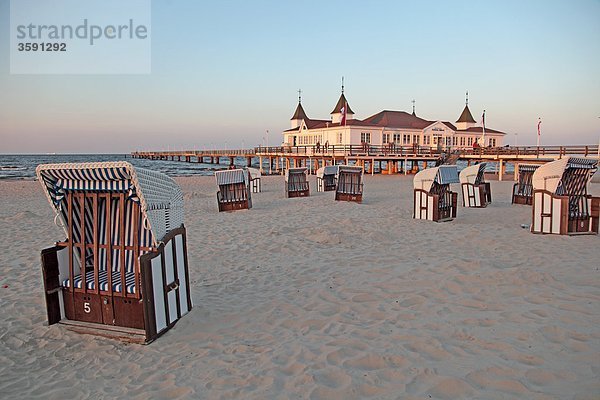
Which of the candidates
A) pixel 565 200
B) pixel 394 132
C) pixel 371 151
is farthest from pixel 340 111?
pixel 565 200

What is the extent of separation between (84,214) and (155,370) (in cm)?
164

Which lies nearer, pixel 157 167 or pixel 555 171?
pixel 555 171

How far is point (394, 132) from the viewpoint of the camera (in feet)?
131

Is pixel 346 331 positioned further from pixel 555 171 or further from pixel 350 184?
pixel 350 184

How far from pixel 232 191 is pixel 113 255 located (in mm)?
8520

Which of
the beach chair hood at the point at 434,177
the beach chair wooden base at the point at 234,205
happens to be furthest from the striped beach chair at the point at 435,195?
the beach chair wooden base at the point at 234,205

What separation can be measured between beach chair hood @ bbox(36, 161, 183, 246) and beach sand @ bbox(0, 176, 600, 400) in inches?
42.6

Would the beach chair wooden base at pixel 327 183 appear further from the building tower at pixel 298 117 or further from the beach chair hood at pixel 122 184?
the building tower at pixel 298 117

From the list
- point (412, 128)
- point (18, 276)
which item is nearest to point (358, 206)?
point (18, 276)

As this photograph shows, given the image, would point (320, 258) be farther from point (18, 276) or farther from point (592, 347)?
point (18, 276)

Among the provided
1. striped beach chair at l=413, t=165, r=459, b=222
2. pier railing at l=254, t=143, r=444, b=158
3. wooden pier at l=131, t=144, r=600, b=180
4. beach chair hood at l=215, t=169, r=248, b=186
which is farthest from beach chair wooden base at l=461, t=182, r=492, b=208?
pier railing at l=254, t=143, r=444, b=158

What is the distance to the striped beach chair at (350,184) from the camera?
14.3 meters

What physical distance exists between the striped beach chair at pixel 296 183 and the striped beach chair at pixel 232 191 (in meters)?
3.69

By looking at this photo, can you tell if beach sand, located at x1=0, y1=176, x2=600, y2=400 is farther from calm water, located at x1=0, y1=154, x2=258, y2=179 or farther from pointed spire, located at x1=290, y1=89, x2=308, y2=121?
pointed spire, located at x1=290, y1=89, x2=308, y2=121
